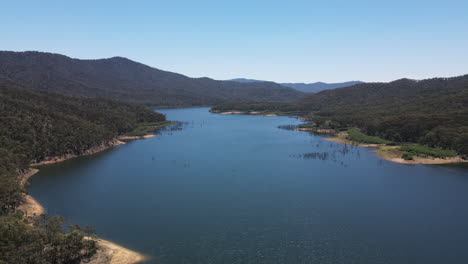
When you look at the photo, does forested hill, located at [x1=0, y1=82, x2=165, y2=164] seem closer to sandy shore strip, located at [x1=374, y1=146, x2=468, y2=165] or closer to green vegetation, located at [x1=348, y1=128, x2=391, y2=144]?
sandy shore strip, located at [x1=374, y1=146, x2=468, y2=165]

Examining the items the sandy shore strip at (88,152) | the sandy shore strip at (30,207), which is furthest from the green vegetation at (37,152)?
the sandy shore strip at (30,207)

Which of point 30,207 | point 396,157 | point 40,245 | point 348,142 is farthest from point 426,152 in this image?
point 30,207

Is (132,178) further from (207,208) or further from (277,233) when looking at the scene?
(277,233)

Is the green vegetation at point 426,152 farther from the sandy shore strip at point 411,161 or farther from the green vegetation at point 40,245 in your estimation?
the green vegetation at point 40,245

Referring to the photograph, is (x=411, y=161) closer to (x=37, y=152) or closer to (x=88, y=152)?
(x=88, y=152)

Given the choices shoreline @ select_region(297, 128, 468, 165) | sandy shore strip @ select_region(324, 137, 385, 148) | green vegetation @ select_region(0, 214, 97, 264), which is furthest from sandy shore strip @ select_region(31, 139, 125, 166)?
shoreline @ select_region(297, 128, 468, 165)

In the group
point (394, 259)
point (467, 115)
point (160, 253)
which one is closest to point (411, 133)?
point (467, 115)
